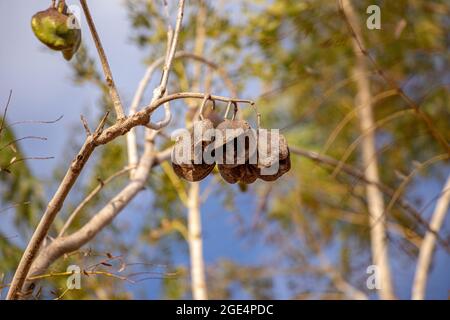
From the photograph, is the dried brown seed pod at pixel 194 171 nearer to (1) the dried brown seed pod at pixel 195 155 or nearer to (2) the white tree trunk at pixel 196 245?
(1) the dried brown seed pod at pixel 195 155

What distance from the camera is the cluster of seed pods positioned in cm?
79

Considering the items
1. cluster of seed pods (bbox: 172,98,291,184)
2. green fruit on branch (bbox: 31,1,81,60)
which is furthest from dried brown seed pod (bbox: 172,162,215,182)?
green fruit on branch (bbox: 31,1,81,60)

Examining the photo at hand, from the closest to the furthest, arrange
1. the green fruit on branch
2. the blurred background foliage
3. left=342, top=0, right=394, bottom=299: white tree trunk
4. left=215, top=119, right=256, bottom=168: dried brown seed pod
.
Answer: left=215, top=119, right=256, bottom=168: dried brown seed pod → the green fruit on branch → the blurred background foliage → left=342, top=0, right=394, bottom=299: white tree trunk

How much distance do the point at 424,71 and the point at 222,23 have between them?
1.54 meters

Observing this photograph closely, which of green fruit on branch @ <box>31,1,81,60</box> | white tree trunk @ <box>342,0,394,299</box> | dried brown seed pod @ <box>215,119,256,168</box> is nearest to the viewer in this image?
dried brown seed pod @ <box>215,119,256,168</box>

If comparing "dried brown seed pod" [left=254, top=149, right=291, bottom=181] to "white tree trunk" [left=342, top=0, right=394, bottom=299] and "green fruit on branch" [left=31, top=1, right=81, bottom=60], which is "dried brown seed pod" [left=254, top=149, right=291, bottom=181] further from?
"white tree trunk" [left=342, top=0, right=394, bottom=299]

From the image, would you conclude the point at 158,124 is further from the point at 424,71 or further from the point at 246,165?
the point at 424,71

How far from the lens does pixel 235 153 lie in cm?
79

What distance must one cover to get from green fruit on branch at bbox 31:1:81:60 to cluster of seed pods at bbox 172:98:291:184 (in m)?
0.22

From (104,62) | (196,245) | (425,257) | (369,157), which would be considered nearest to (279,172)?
(104,62)

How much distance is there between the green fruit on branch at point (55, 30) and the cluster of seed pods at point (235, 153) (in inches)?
8.8

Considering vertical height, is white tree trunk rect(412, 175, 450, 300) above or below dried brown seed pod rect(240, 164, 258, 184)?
above

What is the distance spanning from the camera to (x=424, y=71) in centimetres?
356
